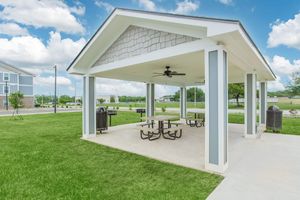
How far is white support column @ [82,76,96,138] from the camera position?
8117 millimetres

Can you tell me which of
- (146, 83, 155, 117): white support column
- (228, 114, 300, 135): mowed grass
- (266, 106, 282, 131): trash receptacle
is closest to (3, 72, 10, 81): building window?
(146, 83, 155, 117): white support column

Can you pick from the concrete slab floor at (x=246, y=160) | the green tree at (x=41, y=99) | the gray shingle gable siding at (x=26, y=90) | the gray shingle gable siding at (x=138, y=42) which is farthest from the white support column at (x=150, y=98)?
the green tree at (x=41, y=99)

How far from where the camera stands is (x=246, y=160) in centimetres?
499

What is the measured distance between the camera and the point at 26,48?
32.3m

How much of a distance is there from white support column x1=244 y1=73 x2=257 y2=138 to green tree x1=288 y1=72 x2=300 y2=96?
2607 centimetres

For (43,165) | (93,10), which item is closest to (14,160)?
(43,165)

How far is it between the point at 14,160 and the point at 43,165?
1.09 m

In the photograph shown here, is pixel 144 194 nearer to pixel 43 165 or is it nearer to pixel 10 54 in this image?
pixel 43 165

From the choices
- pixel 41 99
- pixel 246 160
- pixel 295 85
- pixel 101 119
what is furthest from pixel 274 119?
→ pixel 41 99

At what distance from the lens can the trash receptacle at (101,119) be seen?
8789 mm

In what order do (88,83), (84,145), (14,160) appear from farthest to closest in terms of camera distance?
(88,83) → (84,145) → (14,160)

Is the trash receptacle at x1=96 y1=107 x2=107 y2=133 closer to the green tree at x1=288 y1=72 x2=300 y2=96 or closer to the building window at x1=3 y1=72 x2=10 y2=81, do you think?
the green tree at x1=288 y1=72 x2=300 y2=96

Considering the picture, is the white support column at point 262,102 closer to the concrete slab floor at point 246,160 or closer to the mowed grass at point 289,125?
the mowed grass at point 289,125

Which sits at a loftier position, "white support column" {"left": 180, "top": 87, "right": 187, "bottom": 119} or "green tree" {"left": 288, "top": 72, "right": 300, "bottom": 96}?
"green tree" {"left": 288, "top": 72, "right": 300, "bottom": 96}
